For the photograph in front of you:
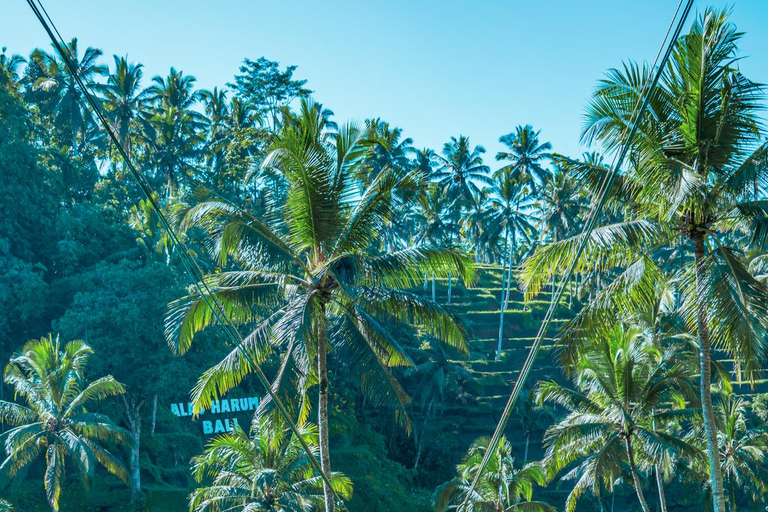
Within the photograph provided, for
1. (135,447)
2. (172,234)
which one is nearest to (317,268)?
(172,234)

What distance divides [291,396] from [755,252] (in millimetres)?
14592

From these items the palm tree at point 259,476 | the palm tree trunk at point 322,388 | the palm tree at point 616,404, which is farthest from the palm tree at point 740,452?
the palm tree trunk at point 322,388

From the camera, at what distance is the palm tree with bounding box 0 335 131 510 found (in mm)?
20203

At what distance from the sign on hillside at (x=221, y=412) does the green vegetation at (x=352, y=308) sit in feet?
0.66

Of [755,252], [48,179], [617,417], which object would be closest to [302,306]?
[617,417]

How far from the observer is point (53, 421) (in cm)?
2083

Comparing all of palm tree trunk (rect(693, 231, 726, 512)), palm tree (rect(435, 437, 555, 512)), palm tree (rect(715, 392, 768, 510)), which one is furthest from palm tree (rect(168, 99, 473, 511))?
palm tree (rect(715, 392, 768, 510))

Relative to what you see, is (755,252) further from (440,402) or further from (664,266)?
(664,266)

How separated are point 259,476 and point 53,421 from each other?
8138 millimetres

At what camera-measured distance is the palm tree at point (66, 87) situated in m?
37.3

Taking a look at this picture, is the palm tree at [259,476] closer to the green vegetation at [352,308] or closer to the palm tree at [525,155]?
the green vegetation at [352,308]

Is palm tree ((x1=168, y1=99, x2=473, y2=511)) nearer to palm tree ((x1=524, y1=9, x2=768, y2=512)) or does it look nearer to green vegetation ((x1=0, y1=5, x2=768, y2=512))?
green vegetation ((x1=0, y1=5, x2=768, y2=512))

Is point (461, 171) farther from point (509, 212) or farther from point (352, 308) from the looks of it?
point (352, 308)

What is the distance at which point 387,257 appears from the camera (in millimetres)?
11945
